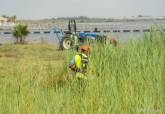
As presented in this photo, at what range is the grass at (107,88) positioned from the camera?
4.59 meters

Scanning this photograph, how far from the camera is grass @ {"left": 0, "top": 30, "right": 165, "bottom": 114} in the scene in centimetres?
459

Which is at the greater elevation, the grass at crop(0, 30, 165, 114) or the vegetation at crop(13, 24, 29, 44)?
the grass at crop(0, 30, 165, 114)

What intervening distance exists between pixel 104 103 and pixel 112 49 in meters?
2.73

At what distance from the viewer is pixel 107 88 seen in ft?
16.9

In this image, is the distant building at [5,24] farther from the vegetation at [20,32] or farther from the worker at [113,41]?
the worker at [113,41]

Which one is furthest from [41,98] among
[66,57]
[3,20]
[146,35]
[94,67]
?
[3,20]

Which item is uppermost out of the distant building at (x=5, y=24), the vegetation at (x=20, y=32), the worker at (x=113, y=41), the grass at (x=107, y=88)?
the worker at (x=113, y=41)

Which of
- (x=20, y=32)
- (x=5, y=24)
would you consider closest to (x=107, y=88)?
(x=20, y=32)

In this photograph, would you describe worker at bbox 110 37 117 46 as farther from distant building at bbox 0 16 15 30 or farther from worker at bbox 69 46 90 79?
distant building at bbox 0 16 15 30

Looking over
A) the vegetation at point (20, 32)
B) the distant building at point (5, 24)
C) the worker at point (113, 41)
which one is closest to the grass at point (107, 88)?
the worker at point (113, 41)

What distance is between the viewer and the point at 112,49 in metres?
7.31

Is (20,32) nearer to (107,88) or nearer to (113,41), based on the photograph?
(113,41)

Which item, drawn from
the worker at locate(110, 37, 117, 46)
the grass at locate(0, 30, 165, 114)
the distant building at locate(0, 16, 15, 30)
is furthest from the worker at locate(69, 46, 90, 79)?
the distant building at locate(0, 16, 15, 30)

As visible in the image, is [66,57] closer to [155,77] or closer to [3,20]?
[155,77]
